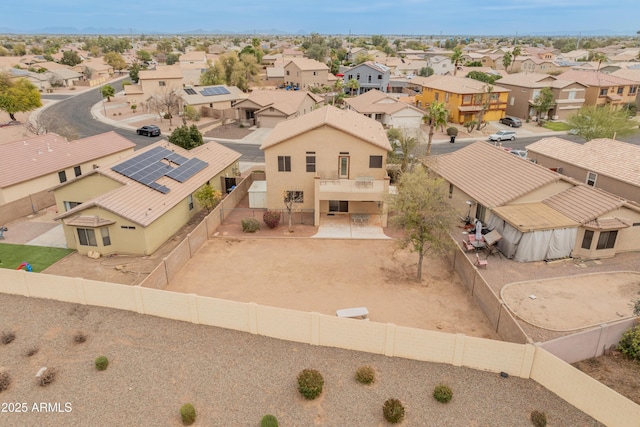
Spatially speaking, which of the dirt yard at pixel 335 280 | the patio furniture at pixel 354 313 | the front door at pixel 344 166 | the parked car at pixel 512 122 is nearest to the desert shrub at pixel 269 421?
the patio furniture at pixel 354 313

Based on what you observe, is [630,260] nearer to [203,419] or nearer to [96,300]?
[203,419]

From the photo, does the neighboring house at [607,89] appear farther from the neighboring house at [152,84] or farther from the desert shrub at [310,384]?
the desert shrub at [310,384]

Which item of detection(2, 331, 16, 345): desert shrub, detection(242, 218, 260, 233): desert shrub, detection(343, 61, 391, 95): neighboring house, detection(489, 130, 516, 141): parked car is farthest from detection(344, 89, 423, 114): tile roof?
detection(2, 331, 16, 345): desert shrub

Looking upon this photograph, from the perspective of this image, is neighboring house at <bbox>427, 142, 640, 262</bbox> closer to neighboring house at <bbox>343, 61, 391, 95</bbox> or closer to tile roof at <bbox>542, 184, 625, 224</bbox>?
tile roof at <bbox>542, 184, 625, 224</bbox>

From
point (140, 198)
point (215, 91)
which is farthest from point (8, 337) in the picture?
point (215, 91)

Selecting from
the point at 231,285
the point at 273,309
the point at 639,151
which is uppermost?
the point at 639,151

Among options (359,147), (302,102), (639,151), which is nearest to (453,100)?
(302,102)
